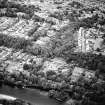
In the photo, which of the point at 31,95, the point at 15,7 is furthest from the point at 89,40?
the point at 15,7

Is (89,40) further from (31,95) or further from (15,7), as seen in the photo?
(15,7)

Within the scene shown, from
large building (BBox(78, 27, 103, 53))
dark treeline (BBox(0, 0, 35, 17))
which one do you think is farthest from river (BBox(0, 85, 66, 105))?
dark treeline (BBox(0, 0, 35, 17))

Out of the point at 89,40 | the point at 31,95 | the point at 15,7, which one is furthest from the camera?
the point at 15,7

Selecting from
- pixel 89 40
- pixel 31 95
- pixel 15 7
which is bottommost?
pixel 31 95

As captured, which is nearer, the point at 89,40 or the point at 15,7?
the point at 89,40

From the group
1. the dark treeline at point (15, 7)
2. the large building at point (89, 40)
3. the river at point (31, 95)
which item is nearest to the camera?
the river at point (31, 95)

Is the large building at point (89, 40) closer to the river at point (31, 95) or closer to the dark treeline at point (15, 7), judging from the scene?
the river at point (31, 95)

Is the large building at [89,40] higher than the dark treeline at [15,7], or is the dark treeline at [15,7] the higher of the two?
the dark treeline at [15,7]

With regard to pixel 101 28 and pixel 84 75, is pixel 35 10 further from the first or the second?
pixel 84 75

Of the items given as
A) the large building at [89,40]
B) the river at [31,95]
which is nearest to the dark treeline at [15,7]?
the large building at [89,40]
